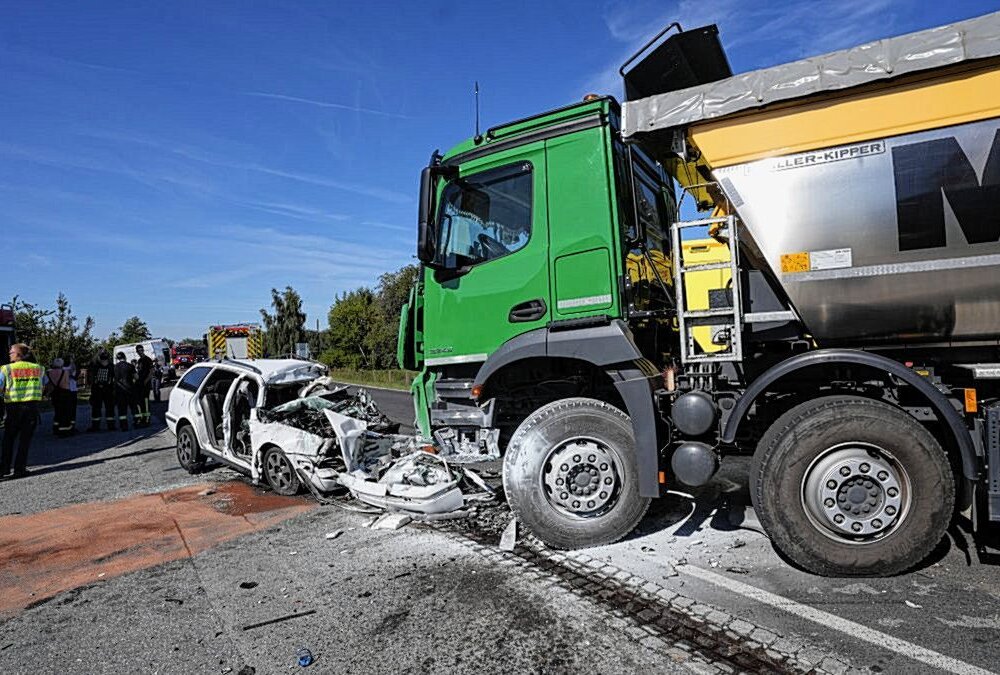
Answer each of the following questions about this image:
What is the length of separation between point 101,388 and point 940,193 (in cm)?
1525

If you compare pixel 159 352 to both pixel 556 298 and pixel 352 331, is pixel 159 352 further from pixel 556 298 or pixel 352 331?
pixel 556 298

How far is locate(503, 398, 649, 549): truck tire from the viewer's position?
4.27m

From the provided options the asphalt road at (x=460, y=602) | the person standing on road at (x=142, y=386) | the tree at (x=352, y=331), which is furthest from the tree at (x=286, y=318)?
the asphalt road at (x=460, y=602)

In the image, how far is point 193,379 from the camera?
27.3 feet

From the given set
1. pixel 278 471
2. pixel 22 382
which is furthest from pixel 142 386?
pixel 278 471

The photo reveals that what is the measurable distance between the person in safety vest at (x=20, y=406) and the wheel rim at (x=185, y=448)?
2233 mm

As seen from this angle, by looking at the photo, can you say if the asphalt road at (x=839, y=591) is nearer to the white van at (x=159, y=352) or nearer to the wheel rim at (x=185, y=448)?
the wheel rim at (x=185, y=448)

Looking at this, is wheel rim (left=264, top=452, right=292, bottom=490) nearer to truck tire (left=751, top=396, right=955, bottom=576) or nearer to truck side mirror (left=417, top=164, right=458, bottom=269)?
truck side mirror (left=417, top=164, right=458, bottom=269)

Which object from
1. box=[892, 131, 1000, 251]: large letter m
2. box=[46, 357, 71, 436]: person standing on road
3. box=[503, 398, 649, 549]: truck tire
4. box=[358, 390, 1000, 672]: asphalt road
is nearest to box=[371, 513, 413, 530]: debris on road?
box=[503, 398, 649, 549]: truck tire

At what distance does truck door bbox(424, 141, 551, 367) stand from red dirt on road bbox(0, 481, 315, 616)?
8.08 ft

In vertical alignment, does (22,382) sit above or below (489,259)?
below

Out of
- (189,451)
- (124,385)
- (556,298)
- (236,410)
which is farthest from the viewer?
(124,385)

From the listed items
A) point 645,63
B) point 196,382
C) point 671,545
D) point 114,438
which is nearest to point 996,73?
point 645,63

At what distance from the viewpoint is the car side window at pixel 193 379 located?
8.08 metres
